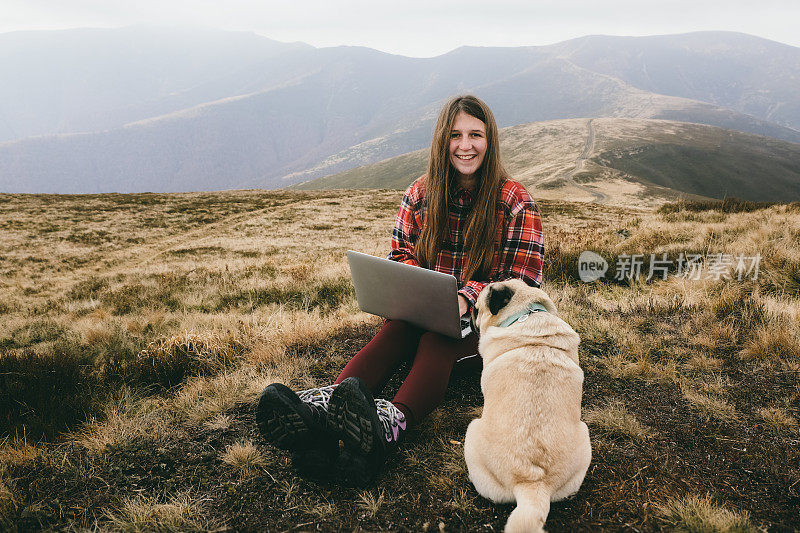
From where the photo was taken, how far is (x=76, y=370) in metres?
4.20

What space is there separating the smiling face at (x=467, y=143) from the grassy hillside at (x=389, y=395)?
208 cm

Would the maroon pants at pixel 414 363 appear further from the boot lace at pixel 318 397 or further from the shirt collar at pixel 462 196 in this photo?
the shirt collar at pixel 462 196

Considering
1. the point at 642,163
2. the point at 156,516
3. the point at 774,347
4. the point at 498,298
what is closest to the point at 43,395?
the point at 156,516

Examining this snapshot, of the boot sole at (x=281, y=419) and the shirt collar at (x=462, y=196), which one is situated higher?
the shirt collar at (x=462, y=196)

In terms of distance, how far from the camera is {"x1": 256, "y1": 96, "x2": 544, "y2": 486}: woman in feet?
7.80

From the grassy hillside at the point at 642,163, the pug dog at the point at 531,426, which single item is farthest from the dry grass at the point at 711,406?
the grassy hillside at the point at 642,163

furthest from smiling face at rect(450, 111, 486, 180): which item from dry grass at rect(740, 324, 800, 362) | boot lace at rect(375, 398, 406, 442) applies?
dry grass at rect(740, 324, 800, 362)

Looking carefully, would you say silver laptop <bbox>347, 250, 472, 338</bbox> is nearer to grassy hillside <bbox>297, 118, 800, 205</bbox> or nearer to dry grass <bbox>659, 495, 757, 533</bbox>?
dry grass <bbox>659, 495, 757, 533</bbox>

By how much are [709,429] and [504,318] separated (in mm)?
1843

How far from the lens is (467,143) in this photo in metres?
3.52

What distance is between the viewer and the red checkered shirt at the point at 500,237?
3.47m

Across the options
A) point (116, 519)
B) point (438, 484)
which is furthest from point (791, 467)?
point (116, 519)

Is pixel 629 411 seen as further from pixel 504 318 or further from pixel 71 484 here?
pixel 71 484

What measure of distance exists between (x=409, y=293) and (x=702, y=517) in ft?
7.28
